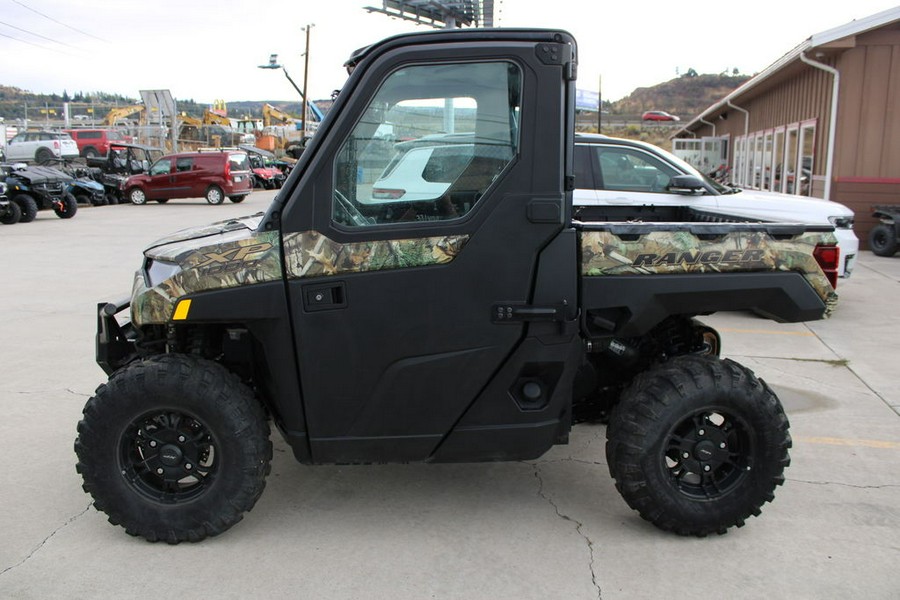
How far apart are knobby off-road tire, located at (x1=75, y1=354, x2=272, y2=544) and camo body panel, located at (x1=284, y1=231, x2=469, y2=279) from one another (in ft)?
2.30

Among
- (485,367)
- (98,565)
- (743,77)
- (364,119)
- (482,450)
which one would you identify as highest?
(743,77)

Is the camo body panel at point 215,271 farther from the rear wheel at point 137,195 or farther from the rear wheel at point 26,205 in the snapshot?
the rear wheel at point 137,195

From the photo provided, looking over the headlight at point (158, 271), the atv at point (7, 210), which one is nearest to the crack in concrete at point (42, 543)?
the headlight at point (158, 271)

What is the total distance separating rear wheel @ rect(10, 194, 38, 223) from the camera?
769 inches

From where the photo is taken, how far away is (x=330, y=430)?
3533mm

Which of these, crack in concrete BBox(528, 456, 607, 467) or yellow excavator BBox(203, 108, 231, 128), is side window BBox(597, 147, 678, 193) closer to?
crack in concrete BBox(528, 456, 607, 467)

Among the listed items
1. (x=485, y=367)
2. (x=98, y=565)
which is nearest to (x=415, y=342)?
(x=485, y=367)

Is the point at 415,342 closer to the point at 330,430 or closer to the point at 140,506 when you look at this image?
the point at 330,430

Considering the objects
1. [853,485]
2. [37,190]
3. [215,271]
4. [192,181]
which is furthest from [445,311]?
[192,181]

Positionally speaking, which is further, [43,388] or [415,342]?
[43,388]

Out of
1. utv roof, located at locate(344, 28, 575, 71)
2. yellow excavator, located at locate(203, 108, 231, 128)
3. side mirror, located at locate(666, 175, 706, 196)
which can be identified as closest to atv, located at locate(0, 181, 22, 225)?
side mirror, located at locate(666, 175, 706, 196)

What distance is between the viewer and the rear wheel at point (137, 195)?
2747cm

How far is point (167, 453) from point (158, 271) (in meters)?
0.84

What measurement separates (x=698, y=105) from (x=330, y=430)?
109801 mm
